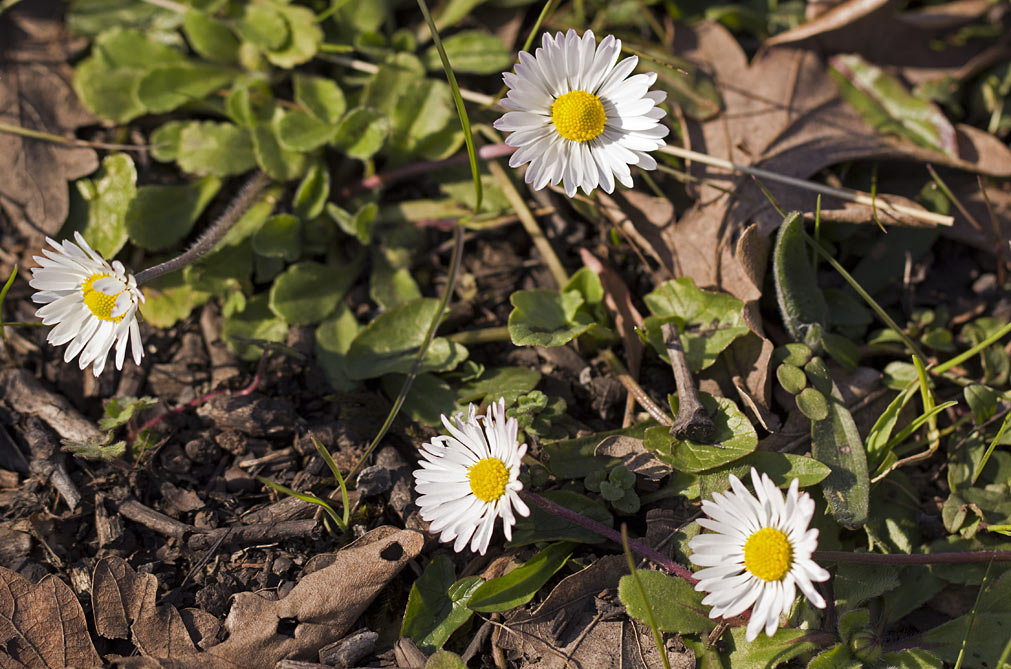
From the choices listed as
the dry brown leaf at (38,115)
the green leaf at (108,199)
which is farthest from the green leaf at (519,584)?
the dry brown leaf at (38,115)

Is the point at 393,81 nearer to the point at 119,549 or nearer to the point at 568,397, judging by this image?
the point at 568,397

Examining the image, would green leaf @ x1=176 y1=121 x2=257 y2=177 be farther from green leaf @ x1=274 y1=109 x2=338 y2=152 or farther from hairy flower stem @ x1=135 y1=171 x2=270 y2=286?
green leaf @ x1=274 y1=109 x2=338 y2=152

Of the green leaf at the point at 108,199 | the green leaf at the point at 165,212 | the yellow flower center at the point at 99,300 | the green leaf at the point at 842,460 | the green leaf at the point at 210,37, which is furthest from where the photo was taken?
the green leaf at the point at 210,37

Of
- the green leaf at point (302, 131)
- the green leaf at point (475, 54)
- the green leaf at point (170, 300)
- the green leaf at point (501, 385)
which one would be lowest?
the green leaf at point (501, 385)

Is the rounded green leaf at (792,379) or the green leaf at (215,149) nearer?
the rounded green leaf at (792,379)

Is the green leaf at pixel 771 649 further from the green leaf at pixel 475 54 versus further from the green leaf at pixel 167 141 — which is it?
the green leaf at pixel 167 141

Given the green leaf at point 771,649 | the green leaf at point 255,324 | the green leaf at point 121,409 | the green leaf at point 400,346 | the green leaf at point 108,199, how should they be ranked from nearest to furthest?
the green leaf at point 771,649
the green leaf at point 121,409
the green leaf at point 400,346
the green leaf at point 255,324
the green leaf at point 108,199
